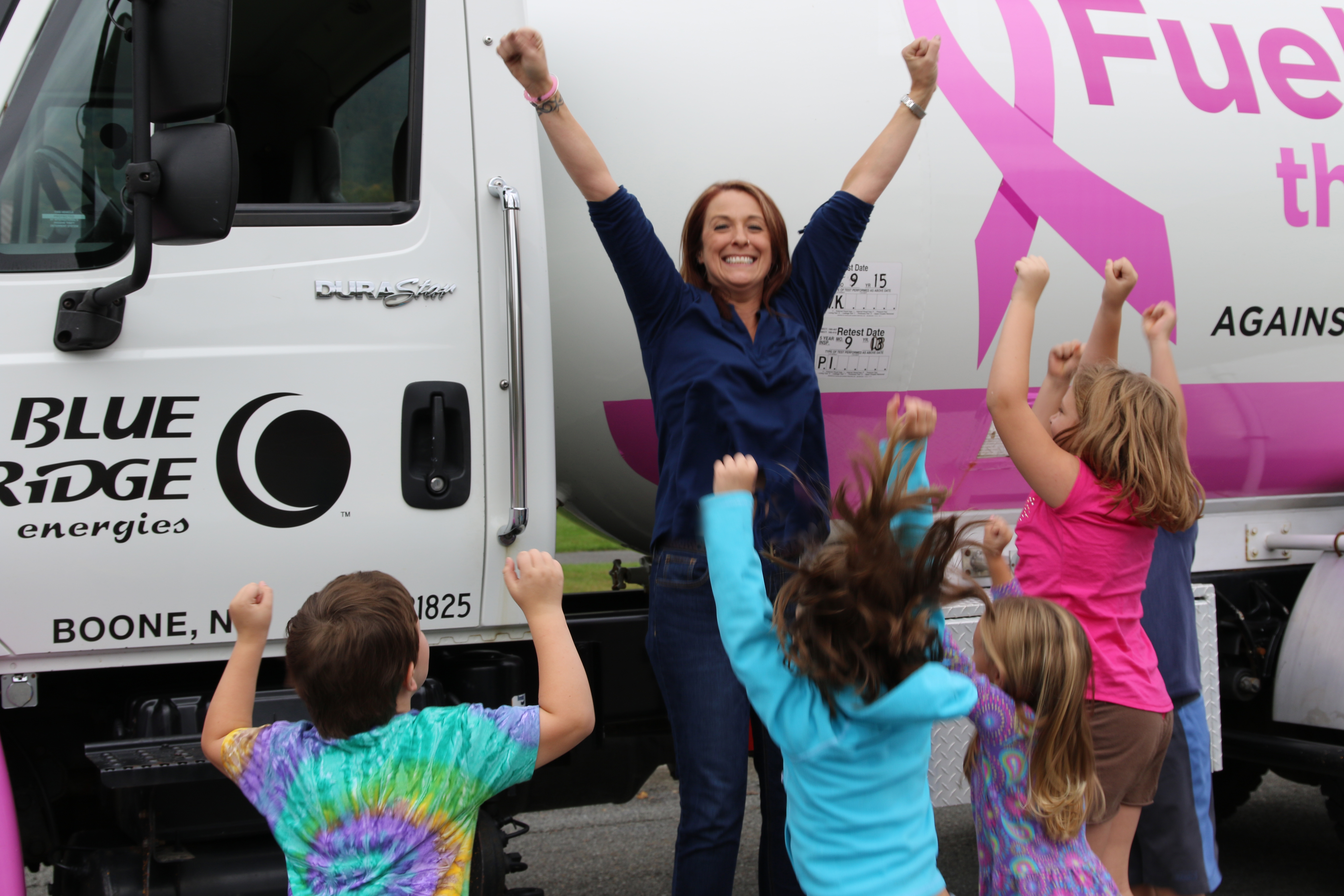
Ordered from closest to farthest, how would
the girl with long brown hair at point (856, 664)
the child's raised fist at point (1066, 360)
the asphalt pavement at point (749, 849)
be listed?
the girl with long brown hair at point (856, 664), the child's raised fist at point (1066, 360), the asphalt pavement at point (749, 849)

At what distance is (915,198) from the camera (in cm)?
293

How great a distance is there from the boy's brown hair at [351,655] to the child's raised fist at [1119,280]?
6.06 ft

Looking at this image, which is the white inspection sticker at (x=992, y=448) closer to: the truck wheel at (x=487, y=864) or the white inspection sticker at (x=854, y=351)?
the white inspection sticker at (x=854, y=351)

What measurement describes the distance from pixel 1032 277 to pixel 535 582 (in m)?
1.32

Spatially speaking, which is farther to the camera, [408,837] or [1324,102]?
[1324,102]

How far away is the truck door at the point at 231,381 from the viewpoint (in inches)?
90.7

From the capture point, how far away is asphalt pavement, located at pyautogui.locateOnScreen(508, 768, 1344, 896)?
4.08m

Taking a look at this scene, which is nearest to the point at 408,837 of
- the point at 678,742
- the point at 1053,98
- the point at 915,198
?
the point at 678,742

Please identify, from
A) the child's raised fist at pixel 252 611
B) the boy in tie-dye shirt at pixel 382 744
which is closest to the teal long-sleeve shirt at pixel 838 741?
the boy in tie-dye shirt at pixel 382 744

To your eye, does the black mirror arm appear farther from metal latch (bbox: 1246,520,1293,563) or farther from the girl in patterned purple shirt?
metal latch (bbox: 1246,520,1293,563)

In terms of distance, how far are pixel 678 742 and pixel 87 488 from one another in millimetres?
1303

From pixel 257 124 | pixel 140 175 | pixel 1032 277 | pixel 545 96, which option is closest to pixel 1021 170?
pixel 1032 277

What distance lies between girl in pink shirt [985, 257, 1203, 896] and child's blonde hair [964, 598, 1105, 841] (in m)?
0.33

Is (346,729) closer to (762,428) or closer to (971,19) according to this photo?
(762,428)
